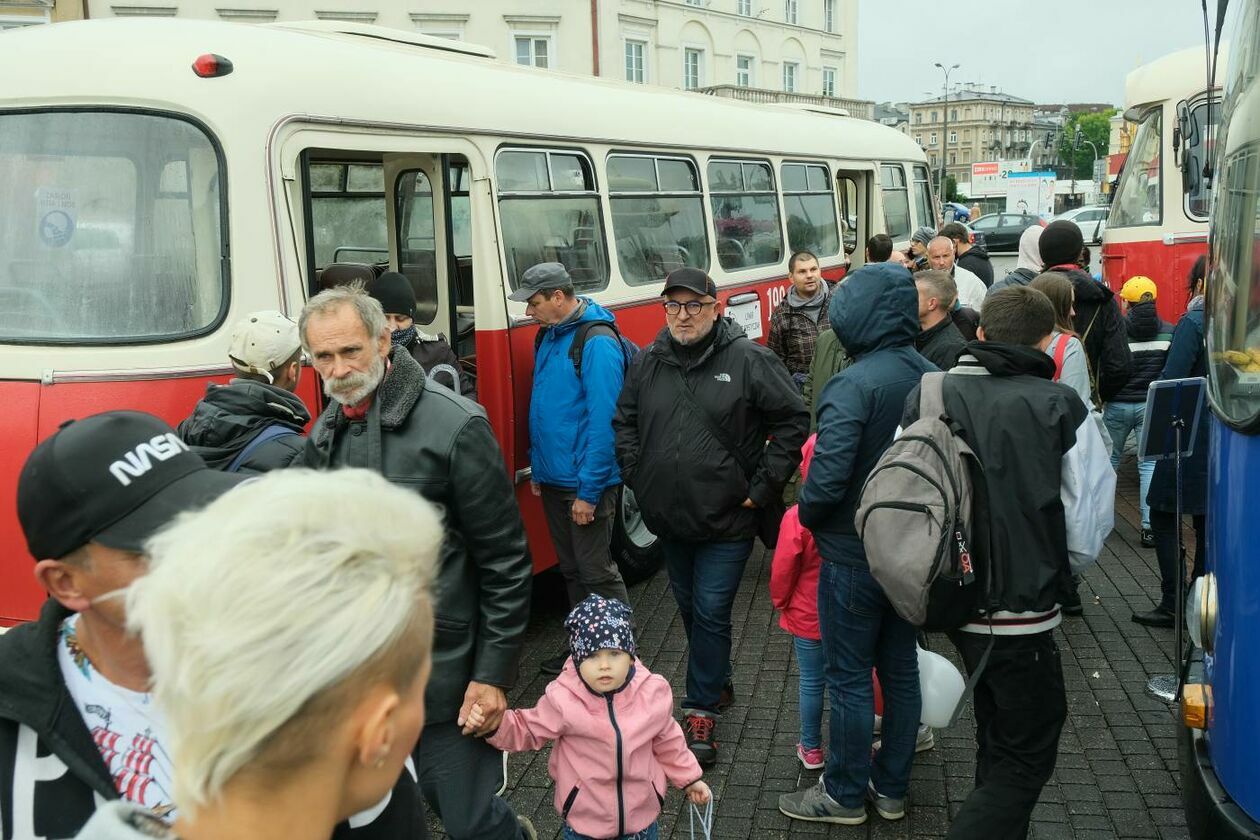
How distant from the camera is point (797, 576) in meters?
4.52

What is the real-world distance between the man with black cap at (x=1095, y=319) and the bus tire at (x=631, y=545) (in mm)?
2716

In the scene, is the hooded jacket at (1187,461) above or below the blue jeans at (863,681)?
above

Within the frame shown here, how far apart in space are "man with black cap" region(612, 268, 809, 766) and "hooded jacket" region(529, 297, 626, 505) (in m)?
0.59

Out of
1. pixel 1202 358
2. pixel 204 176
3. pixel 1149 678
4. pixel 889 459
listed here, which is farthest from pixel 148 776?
pixel 1202 358

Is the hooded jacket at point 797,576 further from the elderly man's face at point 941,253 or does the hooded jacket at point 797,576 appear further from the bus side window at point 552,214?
the elderly man's face at point 941,253

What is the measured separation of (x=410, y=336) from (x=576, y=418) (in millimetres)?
847

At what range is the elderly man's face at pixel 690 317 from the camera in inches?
183

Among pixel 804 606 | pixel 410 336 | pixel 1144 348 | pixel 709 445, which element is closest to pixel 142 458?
pixel 709 445

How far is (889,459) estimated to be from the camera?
3477 millimetres

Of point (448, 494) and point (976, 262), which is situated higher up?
point (976, 262)

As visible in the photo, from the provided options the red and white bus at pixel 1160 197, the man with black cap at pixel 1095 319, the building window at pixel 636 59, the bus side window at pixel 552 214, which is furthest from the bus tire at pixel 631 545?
the building window at pixel 636 59

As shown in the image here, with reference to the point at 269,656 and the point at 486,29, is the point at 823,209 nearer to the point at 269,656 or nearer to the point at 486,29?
the point at 269,656

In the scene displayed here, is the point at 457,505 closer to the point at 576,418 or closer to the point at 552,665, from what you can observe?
the point at 576,418

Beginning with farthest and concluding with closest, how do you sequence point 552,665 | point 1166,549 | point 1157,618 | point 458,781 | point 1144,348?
point 1144,348 < point 1157,618 < point 1166,549 < point 552,665 < point 458,781
